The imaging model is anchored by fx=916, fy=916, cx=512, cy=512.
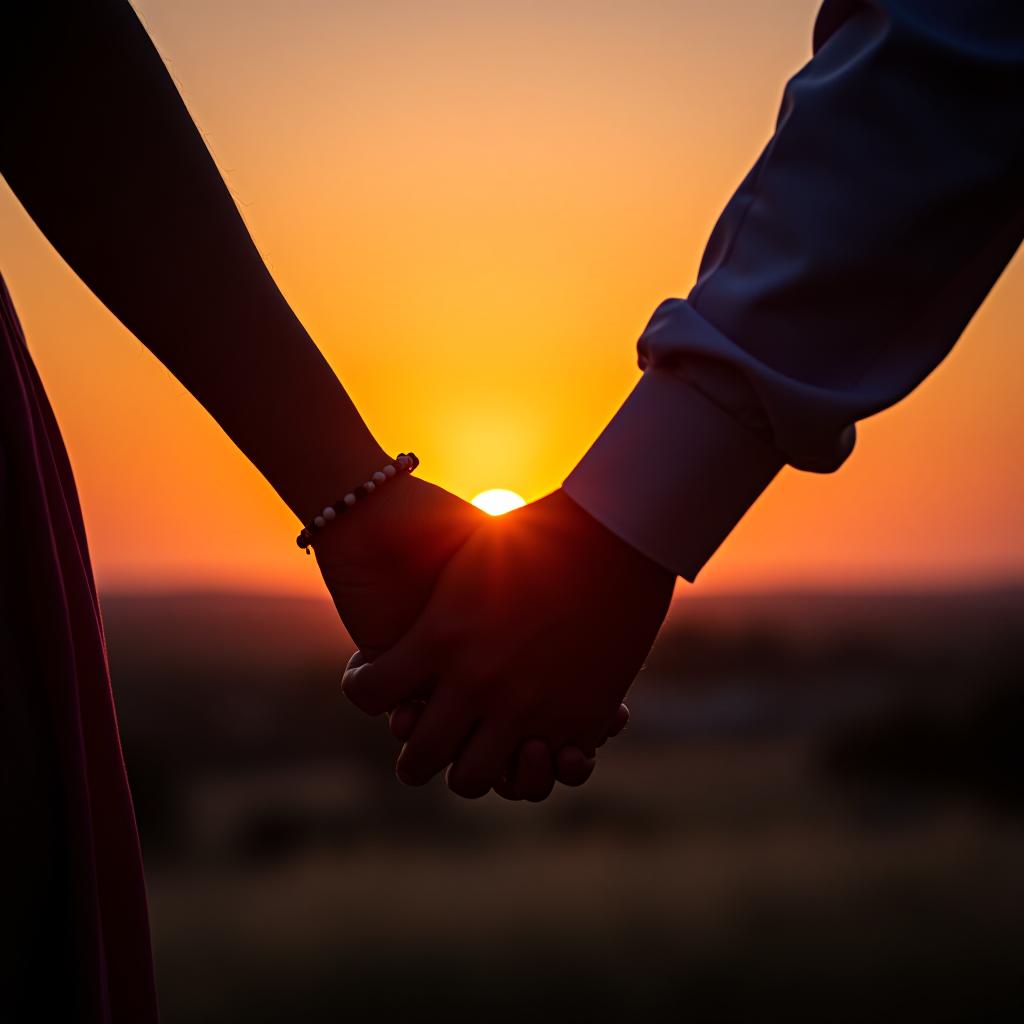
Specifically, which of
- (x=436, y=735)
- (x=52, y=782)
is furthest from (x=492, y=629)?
(x=52, y=782)

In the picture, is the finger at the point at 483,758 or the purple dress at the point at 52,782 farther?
the finger at the point at 483,758

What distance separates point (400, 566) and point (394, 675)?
121mm

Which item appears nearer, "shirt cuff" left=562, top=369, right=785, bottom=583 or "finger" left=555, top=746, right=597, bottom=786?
"shirt cuff" left=562, top=369, right=785, bottom=583

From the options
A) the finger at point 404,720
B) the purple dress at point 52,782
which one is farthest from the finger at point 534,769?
the purple dress at point 52,782

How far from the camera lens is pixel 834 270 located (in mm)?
856

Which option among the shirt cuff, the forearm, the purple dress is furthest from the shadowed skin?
the shirt cuff

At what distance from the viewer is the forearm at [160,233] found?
78 cm

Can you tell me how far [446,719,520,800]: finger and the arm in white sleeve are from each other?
268 millimetres

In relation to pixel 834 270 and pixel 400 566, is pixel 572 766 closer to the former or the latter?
pixel 400 566

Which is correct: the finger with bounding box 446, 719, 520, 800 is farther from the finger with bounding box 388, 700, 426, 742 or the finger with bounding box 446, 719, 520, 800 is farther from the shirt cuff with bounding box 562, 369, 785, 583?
the shirt cuff with bounding box 562, 369, 785, 583

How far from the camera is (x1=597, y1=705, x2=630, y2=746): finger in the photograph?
42.5 inches

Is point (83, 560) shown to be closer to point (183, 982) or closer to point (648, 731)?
point (648, 731)

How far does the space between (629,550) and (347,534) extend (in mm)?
304

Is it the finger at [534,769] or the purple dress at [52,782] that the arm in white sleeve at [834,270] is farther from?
the purple dress at [52,782]
